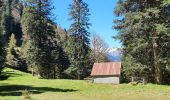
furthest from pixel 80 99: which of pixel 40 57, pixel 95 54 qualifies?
pixel 95 54

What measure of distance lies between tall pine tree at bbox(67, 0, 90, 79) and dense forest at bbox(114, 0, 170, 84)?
29.3 meters

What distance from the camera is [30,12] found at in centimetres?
7231

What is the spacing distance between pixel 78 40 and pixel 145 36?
34737 mm

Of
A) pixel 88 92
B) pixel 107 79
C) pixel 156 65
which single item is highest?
pixel 156 65

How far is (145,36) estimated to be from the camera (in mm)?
47688

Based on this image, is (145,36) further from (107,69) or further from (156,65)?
(107,69)

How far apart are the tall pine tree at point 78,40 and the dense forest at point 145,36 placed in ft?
96.2

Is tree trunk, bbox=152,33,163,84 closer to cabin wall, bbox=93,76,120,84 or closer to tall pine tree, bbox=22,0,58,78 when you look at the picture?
cabin wall, bbox=93,76,120,84

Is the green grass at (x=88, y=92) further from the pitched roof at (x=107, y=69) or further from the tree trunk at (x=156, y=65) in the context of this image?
the pitched roof at (x=107, y=69)

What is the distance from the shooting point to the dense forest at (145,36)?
46.1 meters

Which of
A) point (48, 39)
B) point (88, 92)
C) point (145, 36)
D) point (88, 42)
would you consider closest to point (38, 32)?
point (48, 39)

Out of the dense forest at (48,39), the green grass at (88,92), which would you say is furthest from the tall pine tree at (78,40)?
the green grass at (88,92)

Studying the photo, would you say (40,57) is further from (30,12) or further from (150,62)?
(150,62)

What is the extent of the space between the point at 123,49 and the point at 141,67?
13.7 ft
